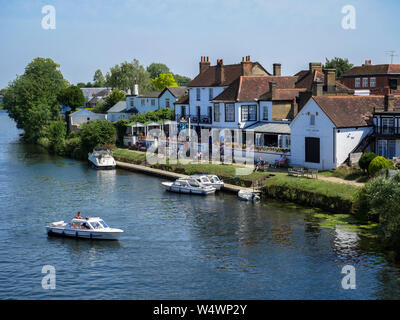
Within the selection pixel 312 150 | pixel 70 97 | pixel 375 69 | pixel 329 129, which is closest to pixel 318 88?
pixel 329 129

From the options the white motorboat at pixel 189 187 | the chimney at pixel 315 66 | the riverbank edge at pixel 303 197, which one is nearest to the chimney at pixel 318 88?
the riverbank edge at pixel 303 197

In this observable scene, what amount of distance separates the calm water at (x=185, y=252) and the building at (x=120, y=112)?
47339 mm

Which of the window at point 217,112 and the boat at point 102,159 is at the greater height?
the window at point 217,112

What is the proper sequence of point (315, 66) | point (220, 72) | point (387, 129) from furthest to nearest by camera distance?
point (220, 72) < point (315, 66) < point (387, 129)

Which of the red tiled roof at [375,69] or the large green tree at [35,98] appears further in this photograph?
the large green tree at [35,98]

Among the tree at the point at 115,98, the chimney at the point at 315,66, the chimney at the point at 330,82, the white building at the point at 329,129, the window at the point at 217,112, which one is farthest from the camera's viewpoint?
the tree at the point at 115,98

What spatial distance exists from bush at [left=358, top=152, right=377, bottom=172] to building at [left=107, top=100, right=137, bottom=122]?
58.1 m

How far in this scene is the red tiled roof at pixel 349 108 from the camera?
55125mm

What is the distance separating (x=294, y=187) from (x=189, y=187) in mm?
11427

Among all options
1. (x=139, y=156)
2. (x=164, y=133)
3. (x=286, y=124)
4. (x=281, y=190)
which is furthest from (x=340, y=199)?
(x=164, y=133)

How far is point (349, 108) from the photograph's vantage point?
5694 cm

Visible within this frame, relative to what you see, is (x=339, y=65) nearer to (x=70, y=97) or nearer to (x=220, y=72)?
(x=220, y=72)

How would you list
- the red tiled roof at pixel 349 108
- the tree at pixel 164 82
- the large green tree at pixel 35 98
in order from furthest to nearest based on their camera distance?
the tree at pixel 164 82, the large green tree at pixel 35 98, the red tiled roof at pixel 349 108

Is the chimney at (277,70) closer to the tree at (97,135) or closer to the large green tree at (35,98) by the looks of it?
the tree at (97,135)
